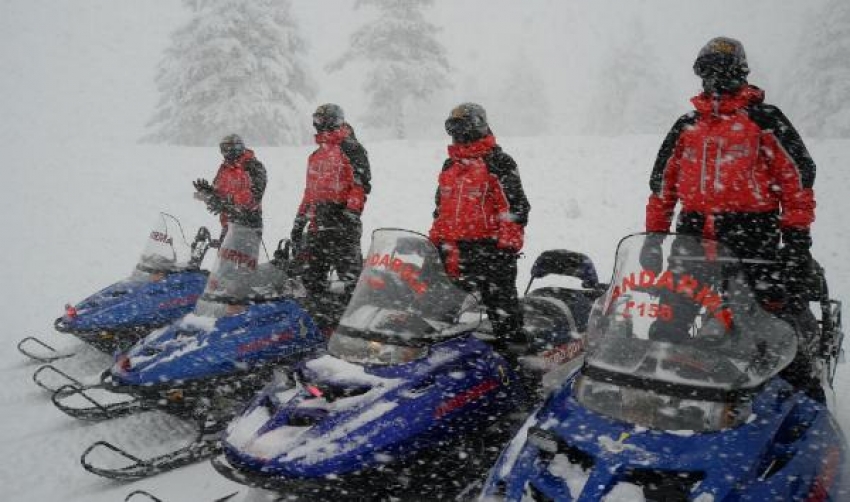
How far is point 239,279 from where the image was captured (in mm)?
4812

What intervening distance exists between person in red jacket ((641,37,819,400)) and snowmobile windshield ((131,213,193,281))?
489 centimetres

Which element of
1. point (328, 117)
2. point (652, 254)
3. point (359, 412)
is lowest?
→ point (359, 412)

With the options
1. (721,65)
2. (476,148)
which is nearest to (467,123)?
(476,148)

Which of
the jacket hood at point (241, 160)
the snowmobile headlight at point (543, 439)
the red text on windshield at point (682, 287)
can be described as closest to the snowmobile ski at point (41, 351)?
the jacket hood at point (241, 160)

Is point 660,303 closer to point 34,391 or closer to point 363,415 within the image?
point 363,415

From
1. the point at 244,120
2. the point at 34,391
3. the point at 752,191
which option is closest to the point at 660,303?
the point at 752,191

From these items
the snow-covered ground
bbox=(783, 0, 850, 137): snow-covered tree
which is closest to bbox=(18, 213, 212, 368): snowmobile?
the snow-covered ground

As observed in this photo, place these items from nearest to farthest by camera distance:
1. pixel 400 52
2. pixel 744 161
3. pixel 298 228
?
pixel 744 161 → pixel 298 228 → pixel 400 52

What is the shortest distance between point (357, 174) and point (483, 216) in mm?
1956

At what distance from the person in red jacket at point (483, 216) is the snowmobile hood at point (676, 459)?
146 cm

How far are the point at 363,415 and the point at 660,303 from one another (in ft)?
4.70

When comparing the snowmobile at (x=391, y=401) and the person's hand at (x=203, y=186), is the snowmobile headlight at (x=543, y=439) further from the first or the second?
the person's hand at (x=203, y=186)

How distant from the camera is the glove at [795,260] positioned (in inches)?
114

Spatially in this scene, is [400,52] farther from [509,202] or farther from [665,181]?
[665,181]
